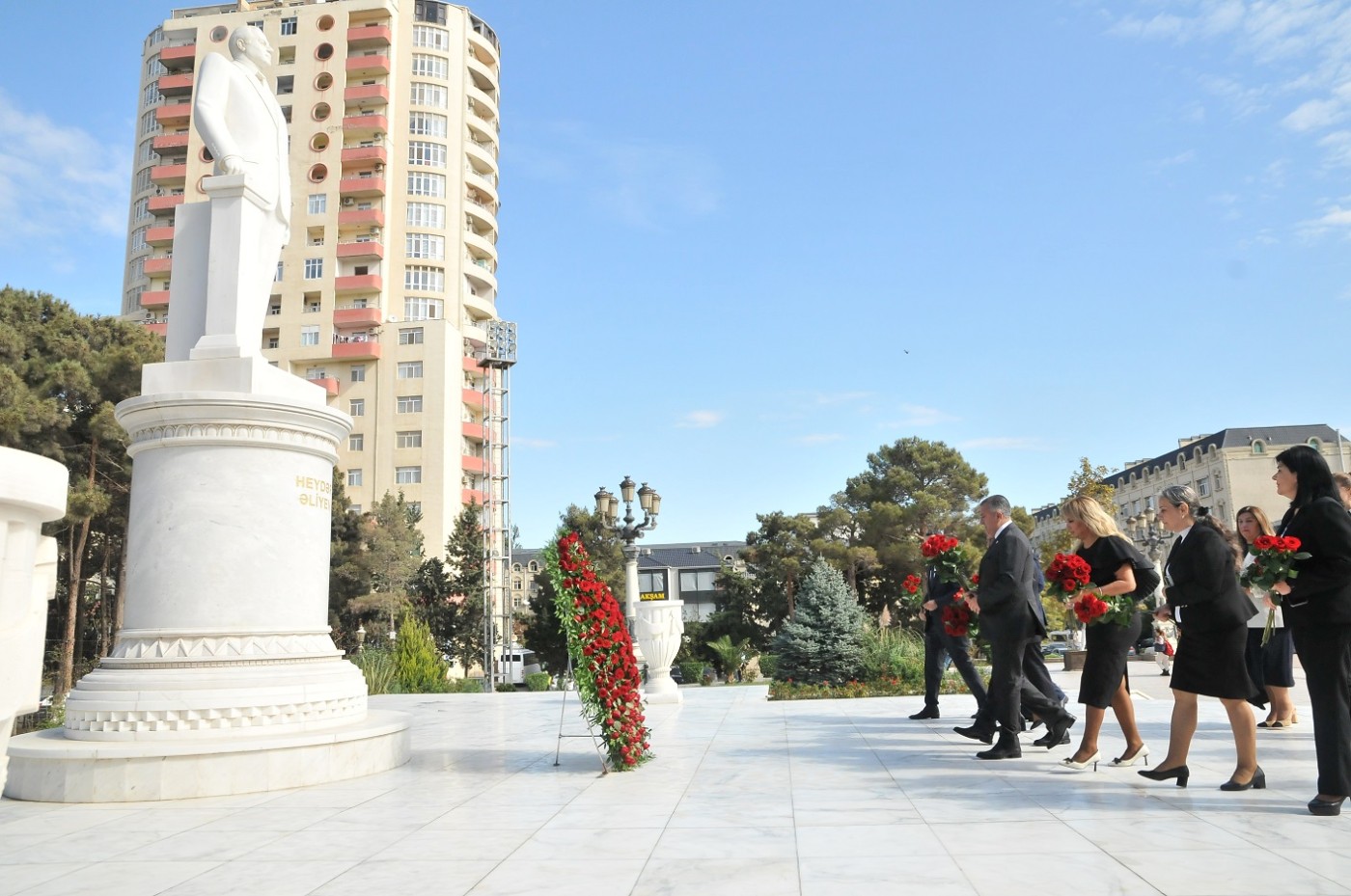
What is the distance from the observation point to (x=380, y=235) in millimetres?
57406

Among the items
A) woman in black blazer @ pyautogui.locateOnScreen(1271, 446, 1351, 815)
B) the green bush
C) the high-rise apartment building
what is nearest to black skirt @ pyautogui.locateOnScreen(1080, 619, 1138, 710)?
woman in black blazer @ pyautogui.locateOnScreen(1271, 446, 1351, 815)

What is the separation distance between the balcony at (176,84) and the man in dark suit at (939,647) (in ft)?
211

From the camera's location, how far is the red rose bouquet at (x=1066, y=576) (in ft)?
20.9

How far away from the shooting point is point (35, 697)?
6.66 feet

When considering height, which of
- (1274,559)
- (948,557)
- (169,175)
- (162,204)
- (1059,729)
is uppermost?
(169,175)

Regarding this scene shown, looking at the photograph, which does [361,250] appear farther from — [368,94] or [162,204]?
[162,204]

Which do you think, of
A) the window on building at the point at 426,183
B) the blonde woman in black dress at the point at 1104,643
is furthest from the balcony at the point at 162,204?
the blonde woman in black dress at the point at 1104,643

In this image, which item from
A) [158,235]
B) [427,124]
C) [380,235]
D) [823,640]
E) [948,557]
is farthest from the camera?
[427,124]

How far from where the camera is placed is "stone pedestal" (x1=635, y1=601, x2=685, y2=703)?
14.8 meters

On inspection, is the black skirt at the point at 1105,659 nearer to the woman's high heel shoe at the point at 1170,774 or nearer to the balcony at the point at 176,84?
the woman's high heel shoe at the point at 1170,774

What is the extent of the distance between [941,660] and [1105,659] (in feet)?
14.1

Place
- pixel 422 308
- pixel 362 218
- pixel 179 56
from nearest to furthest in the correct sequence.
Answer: pixel 362 218, pixel 422 308, pixel 179 56

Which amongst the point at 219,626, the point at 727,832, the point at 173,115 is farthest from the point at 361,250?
the point at 727,832

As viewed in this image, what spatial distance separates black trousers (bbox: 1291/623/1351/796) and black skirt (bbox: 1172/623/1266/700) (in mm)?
416
